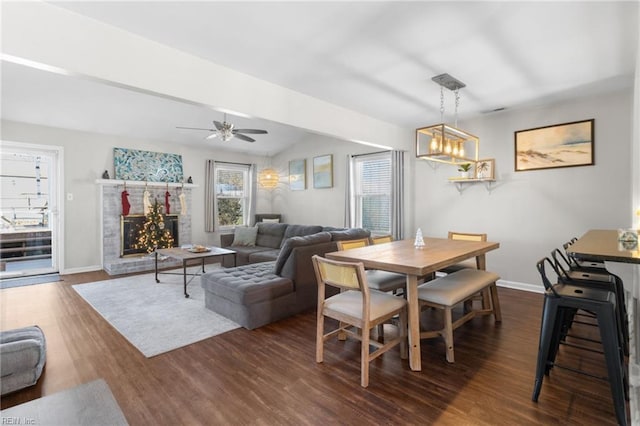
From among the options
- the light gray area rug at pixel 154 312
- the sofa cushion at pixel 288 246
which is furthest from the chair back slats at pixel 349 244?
the light gray area rug at pixel 154 312

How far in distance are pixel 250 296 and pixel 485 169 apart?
3.82m

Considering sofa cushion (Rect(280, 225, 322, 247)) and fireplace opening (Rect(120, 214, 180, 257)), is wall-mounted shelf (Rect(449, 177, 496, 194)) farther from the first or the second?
fireplace opening (Rect(120, 214, 180, 257))

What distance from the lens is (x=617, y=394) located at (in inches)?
68.2

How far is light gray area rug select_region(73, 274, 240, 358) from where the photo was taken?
2945mm

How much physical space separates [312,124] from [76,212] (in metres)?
4.77

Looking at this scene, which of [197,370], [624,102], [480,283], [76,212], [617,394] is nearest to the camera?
[617,394]

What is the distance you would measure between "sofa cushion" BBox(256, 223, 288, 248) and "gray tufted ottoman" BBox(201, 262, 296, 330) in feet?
8.52

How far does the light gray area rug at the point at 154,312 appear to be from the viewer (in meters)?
2.95

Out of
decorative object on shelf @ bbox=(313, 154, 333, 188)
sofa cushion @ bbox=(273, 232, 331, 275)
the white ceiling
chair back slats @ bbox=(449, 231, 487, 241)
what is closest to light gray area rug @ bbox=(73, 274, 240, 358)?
sofa cushion @ bbox=(273, 232, 331, 275)

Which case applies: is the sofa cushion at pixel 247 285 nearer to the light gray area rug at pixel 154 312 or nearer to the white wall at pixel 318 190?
the light gray area rug at pixel 154 312

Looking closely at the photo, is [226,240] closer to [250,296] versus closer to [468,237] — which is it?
[250,296]

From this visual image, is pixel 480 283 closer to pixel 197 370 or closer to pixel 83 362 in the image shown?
pixel 197 370

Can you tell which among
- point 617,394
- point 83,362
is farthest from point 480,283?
point 83,362

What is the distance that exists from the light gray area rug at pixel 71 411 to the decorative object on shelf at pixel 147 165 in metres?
5.51
